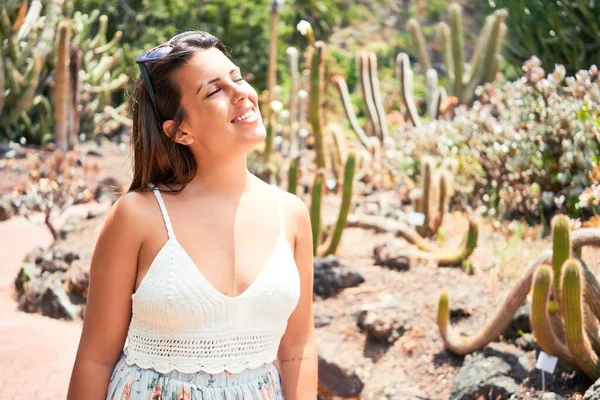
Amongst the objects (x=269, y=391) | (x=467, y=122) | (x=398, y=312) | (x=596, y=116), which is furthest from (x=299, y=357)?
(x=467, y=122)

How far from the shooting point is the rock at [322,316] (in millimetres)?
4812

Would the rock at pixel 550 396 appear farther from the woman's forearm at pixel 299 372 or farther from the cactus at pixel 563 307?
the woman's forearm at pixel 299 372

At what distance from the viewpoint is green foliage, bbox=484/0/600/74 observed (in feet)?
24.5

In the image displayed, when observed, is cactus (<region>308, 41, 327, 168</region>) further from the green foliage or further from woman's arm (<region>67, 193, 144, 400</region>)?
woman's arm (<region>67, 193, 144, 400</region>)

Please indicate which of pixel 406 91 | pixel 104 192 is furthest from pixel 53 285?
pixel 406 91

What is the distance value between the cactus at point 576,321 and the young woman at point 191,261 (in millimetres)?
1355

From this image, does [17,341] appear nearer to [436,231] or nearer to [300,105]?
[436,231]

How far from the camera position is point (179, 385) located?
175cm

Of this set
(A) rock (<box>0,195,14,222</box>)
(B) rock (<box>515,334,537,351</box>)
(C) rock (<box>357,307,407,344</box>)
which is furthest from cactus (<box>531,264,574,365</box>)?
(A) rock (<box>0,195,14,222</box>)

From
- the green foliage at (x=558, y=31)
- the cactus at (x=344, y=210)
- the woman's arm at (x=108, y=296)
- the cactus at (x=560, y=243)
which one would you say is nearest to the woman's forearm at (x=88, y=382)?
the woman's arm at (x=108, y=296)

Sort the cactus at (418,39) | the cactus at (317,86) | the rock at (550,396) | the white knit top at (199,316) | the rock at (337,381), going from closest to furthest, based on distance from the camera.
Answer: the white knit top at (199,316)
the rock at (550,396)
the rock at (337,381)
the cactus at (317,86)
the cactus at (418,39)

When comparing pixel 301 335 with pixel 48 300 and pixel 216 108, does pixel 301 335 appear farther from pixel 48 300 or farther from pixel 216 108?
pixel 48 300

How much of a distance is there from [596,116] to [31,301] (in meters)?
3.94

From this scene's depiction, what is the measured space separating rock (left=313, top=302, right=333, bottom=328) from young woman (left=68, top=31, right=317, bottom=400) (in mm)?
2901
